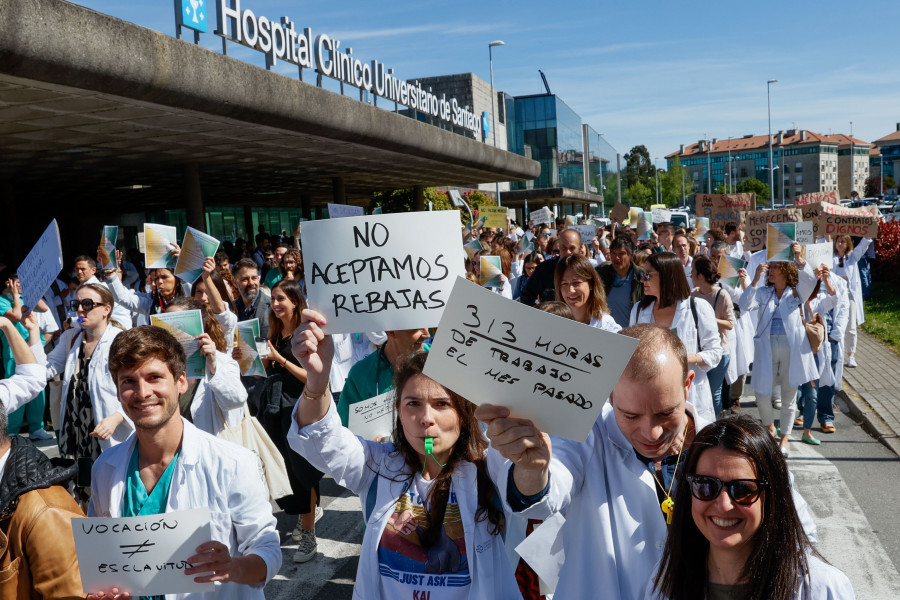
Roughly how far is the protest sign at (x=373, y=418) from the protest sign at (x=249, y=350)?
75.7 inches

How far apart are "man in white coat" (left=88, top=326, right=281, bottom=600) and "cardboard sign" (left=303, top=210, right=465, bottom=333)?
2.03 ft

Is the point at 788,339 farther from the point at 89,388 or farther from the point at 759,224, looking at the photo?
the point at 89,388

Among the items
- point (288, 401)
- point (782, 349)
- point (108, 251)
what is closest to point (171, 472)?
point (288, 401)

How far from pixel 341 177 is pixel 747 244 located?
13.0 meters

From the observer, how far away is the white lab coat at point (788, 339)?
292 inches

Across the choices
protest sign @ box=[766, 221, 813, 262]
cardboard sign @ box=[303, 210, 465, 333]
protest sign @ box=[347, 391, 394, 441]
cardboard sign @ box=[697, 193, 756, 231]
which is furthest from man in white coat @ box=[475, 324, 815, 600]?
cardboard sign @ box=[697, 193, 756, 231]

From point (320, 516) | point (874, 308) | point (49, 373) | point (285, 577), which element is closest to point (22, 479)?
point (285, 577)

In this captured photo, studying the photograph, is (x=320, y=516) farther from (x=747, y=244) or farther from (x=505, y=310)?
(x=747, y=244)

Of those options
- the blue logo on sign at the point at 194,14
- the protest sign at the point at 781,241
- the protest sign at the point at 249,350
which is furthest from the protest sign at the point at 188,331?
the blue logo on sign at the point at 194,14

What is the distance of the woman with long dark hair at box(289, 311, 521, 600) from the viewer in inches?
99.9

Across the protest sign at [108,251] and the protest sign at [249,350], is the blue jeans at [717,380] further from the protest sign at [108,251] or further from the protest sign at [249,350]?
the protest sign at [108,251]

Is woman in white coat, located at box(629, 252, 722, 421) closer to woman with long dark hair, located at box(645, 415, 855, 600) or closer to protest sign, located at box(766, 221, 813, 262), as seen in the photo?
protest sign, located at box(766, 221, 813, 262)

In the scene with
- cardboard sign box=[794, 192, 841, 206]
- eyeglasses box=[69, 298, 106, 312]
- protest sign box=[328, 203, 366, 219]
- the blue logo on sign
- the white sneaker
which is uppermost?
the blue logo on sign

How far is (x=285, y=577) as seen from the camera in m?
5.18
